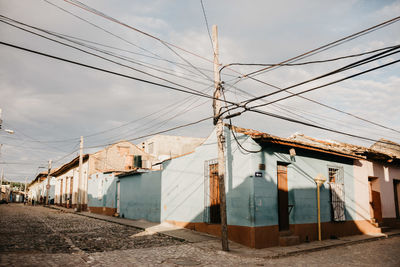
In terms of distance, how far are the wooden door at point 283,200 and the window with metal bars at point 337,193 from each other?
3.10 meters

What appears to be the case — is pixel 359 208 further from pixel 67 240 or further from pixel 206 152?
pixel 67 240

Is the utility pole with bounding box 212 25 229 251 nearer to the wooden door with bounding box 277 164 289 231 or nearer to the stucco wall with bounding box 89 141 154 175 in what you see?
the wooden door with bounding box 277 164 289 231

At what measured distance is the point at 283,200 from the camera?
1134cm

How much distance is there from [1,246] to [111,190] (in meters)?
14.4

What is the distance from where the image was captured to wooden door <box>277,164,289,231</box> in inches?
441

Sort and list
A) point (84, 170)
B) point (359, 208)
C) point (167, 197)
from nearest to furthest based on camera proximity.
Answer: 1. point (359, 208)
2. point (167, 197)
3. point (84, 170)

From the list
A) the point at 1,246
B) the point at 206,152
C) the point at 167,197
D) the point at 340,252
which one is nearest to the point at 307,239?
the point at 340,252

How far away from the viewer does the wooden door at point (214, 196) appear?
12.1 metres

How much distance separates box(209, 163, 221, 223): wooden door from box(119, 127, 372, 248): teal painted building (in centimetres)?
4

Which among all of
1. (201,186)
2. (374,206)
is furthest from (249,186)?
(374,206)

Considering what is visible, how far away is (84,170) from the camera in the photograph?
101ft

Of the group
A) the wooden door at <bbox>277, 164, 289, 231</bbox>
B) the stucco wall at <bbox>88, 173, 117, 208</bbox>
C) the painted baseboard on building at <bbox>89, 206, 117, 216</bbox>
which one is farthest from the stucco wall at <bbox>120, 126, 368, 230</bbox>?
the stucco wall at <bbox>88, 173, 117, 208</bbox>

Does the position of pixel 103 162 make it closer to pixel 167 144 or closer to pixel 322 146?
pixel 167 144

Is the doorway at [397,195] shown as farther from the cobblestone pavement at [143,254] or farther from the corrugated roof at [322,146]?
the cobblestone pavement at [143,254]
